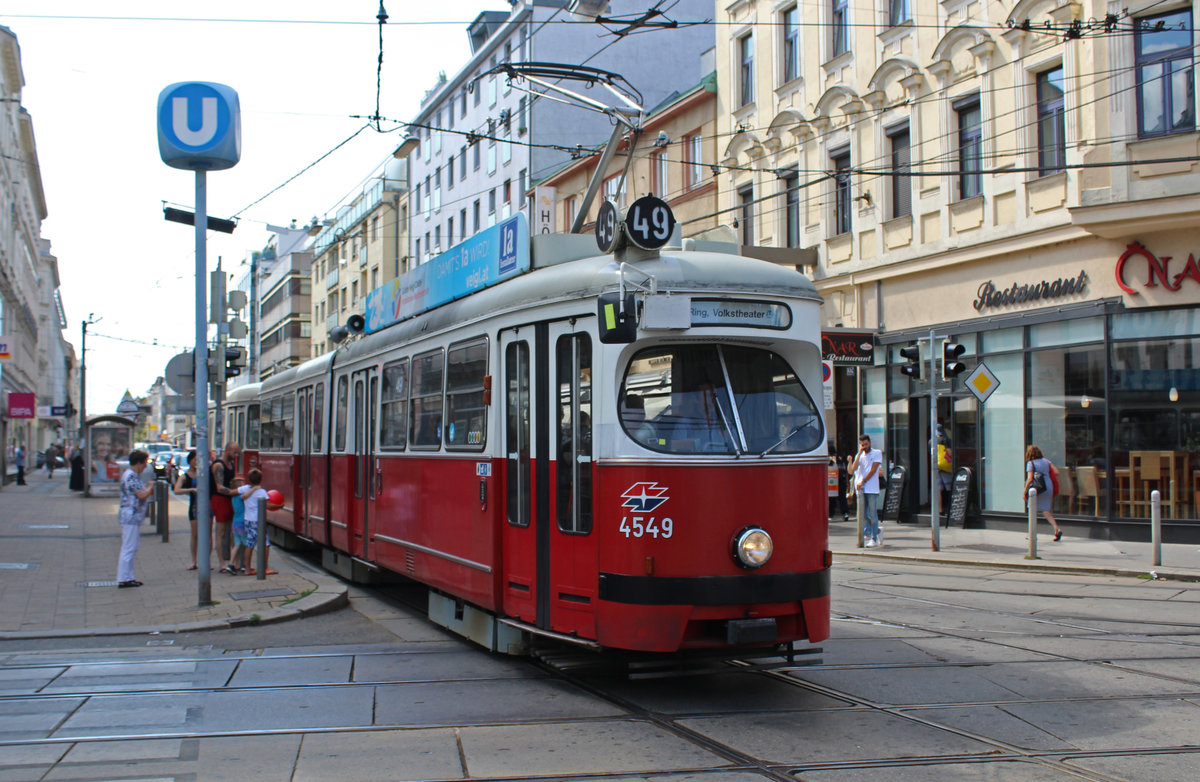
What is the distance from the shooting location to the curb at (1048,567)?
46.5ft

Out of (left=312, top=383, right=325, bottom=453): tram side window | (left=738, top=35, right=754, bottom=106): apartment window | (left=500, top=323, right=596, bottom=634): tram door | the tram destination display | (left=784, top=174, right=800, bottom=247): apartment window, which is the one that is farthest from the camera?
(left=738, top=35, right=754, bottom=106): apartment window

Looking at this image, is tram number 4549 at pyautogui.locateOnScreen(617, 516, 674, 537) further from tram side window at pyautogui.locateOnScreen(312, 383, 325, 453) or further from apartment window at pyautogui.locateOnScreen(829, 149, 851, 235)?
apartment window at pyautogui.locateOnScreen(829, 149, 851, 235)

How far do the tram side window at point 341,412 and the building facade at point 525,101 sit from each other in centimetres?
2640

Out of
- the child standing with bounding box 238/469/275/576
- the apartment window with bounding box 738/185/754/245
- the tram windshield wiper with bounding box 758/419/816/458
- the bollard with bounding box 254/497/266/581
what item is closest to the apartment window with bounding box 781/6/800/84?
the apartment window with bounding box 738/185/754/245

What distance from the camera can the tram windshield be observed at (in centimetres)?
710

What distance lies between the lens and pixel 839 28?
83.0ft

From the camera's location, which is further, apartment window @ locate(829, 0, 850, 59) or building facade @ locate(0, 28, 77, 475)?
building facade @ locate(0, 28, 77, 475)

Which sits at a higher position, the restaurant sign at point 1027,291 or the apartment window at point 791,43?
the apartment window at point 791,43

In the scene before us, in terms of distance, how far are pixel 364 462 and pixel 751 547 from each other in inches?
253

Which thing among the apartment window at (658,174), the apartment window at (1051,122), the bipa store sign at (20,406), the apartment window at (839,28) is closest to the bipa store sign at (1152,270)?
the apartment window at (1051,122)

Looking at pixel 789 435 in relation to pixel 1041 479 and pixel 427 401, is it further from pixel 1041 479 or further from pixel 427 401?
pixel 1041 479

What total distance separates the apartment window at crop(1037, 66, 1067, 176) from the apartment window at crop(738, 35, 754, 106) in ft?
32.4

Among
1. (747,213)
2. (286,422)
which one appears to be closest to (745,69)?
(747,213)

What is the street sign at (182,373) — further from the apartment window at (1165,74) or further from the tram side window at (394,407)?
the apartment window at (1165,74)
